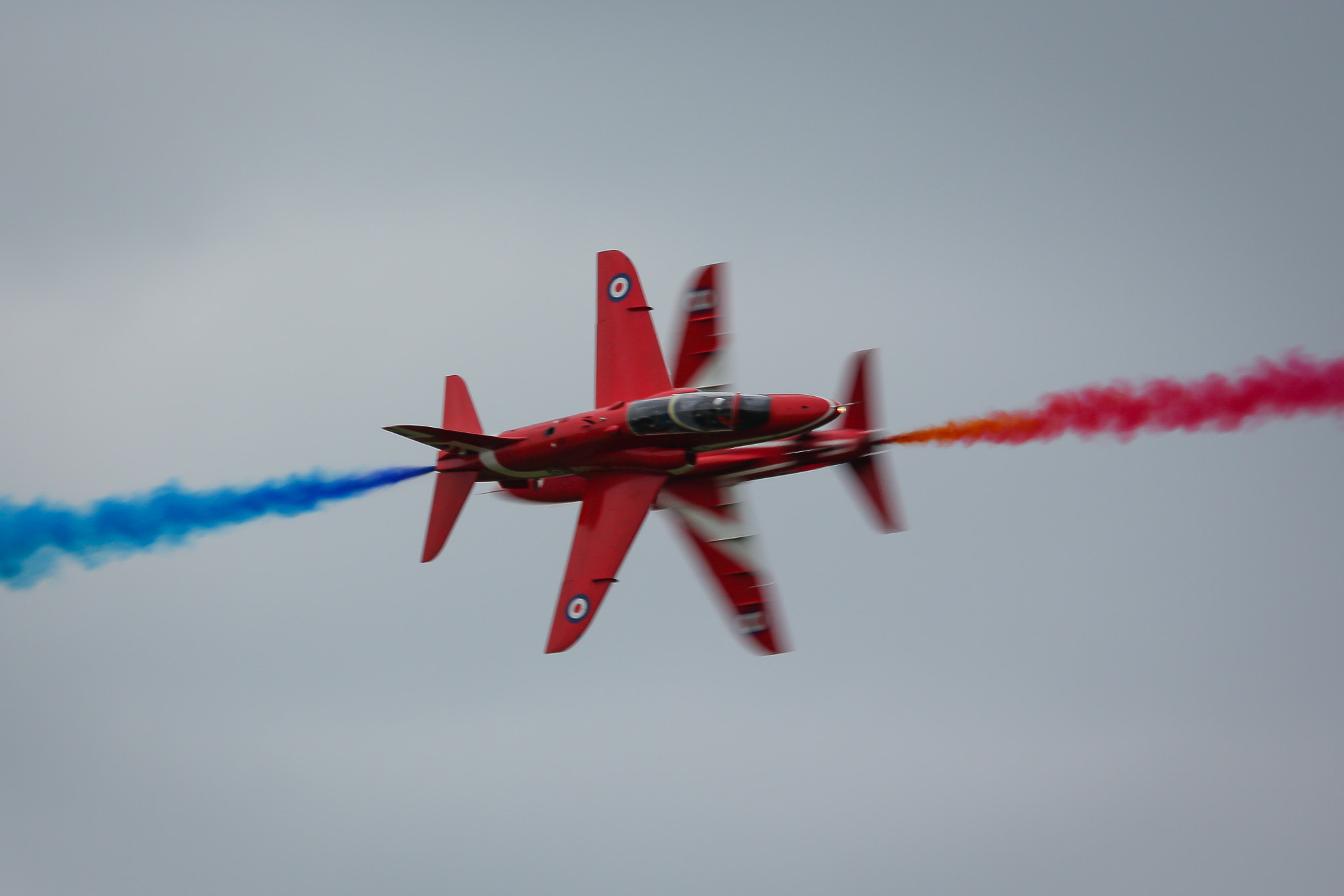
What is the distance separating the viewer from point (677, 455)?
37188mm

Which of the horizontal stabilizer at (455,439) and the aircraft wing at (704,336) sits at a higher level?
the aircraft wing at (704,336)

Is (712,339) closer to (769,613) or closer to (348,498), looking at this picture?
(769,613)

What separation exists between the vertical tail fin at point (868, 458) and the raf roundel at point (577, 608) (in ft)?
22.3

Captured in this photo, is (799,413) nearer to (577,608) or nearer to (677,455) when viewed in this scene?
(677,455)

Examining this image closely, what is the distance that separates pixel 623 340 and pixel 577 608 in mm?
6971

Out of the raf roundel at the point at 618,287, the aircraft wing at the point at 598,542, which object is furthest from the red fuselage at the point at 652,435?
the raf roundel at the point at 618,287

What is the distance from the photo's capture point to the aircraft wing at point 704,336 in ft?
124

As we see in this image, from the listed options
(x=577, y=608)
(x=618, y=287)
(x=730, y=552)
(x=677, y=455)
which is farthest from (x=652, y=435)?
(x=618, y=287)

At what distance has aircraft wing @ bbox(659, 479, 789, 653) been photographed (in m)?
36.2

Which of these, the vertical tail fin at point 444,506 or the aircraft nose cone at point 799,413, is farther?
the vertical tail fin at point 444,506

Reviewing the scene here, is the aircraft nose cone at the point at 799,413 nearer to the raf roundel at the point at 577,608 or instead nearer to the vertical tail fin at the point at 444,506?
the raf roundel at the point at 577,608

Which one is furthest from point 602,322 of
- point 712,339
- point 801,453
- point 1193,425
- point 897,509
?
point 1193,425

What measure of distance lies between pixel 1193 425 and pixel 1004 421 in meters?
4.49

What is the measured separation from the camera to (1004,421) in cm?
3722
